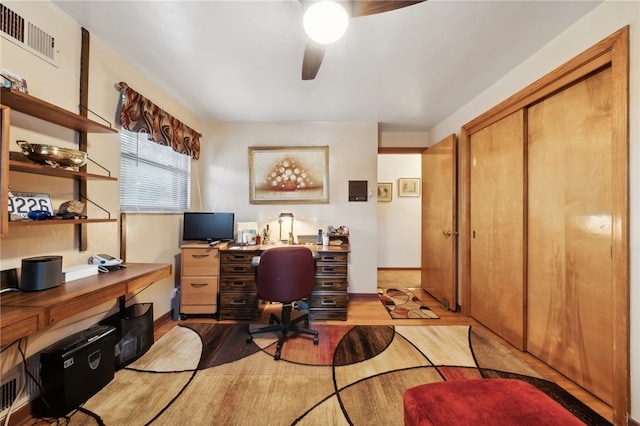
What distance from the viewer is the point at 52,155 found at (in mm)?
1339

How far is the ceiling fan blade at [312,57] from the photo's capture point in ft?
4.61

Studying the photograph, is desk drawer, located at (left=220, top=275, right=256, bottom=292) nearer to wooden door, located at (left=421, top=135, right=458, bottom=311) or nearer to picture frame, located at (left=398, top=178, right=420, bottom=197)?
wooden door, located at (left=421, top=135, right=458, bottom=311)

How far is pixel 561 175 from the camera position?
69.1 inches

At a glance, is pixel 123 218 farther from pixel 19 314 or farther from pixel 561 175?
pixel 561 175

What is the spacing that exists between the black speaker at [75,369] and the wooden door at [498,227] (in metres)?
3.30

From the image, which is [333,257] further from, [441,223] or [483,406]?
[483,406]

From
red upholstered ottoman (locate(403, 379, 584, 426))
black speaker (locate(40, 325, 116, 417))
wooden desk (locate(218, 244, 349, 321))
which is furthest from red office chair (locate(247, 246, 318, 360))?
red upholstered ottoman (locate(403, 379, 584, 426))

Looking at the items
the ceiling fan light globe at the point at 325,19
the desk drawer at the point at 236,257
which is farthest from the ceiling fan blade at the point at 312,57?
the desk drawer at the point at 236,257

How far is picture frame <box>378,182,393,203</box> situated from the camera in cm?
490

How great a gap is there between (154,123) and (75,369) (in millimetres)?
2007

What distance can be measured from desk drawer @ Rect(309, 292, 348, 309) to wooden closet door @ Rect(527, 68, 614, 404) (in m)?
1.69

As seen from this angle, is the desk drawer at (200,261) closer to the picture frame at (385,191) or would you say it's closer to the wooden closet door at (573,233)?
the wooden closet door at (573,233)

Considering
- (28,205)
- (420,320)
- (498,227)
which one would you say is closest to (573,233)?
(498,227)

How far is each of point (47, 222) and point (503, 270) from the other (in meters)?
3.47
